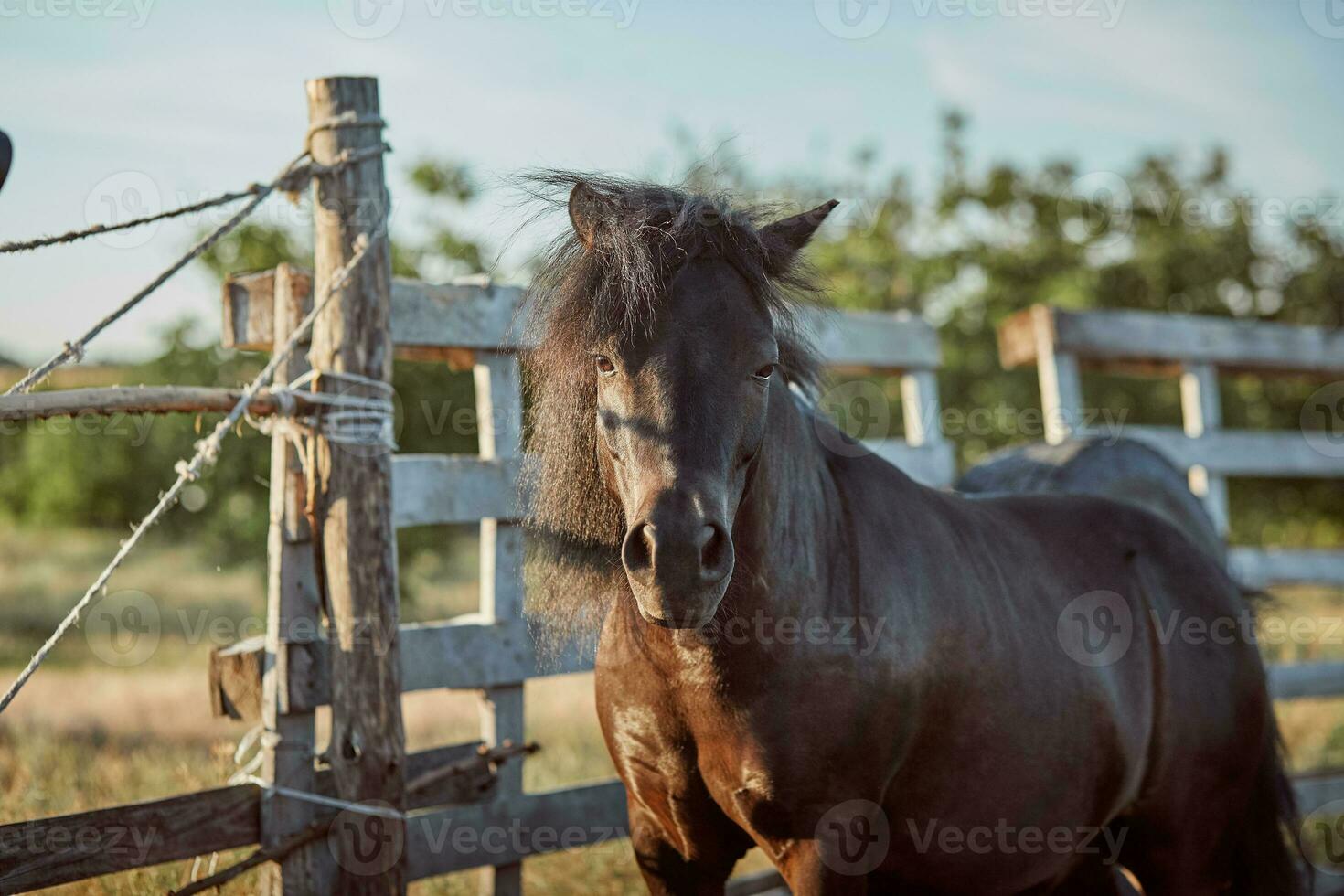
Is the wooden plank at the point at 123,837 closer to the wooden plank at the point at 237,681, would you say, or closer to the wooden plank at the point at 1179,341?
the wooden plank at the point at 237,681

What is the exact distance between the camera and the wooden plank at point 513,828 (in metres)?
3.47

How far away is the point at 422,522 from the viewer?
3541mm

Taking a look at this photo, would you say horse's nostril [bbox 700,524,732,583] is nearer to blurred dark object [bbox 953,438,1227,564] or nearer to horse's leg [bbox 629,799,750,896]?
horse's leg [bbox 629,799,750,896]

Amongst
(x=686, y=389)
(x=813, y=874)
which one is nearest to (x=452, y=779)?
(x=813, y=874)

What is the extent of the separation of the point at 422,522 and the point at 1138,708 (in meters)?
2.42

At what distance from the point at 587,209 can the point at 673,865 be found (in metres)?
1.70

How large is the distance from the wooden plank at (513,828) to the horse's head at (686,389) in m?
1.68

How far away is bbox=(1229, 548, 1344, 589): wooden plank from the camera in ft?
17.8

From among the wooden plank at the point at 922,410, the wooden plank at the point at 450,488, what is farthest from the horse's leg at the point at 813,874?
the wooden plank at the point at 922,410

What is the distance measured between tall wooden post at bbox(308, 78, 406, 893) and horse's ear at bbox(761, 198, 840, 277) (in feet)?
4.47

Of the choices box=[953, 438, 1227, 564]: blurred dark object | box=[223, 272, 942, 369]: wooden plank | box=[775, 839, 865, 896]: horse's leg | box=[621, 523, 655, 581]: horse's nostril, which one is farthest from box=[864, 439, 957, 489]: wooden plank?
box=[621, 523, 655, 581]: horse's nostril

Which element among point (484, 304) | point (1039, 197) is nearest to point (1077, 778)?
Result: point (484, 304)

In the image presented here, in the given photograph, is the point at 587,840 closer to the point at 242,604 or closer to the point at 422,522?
the point at 422,522

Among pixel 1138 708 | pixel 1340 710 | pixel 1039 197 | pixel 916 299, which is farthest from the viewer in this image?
pixel 1039 197
